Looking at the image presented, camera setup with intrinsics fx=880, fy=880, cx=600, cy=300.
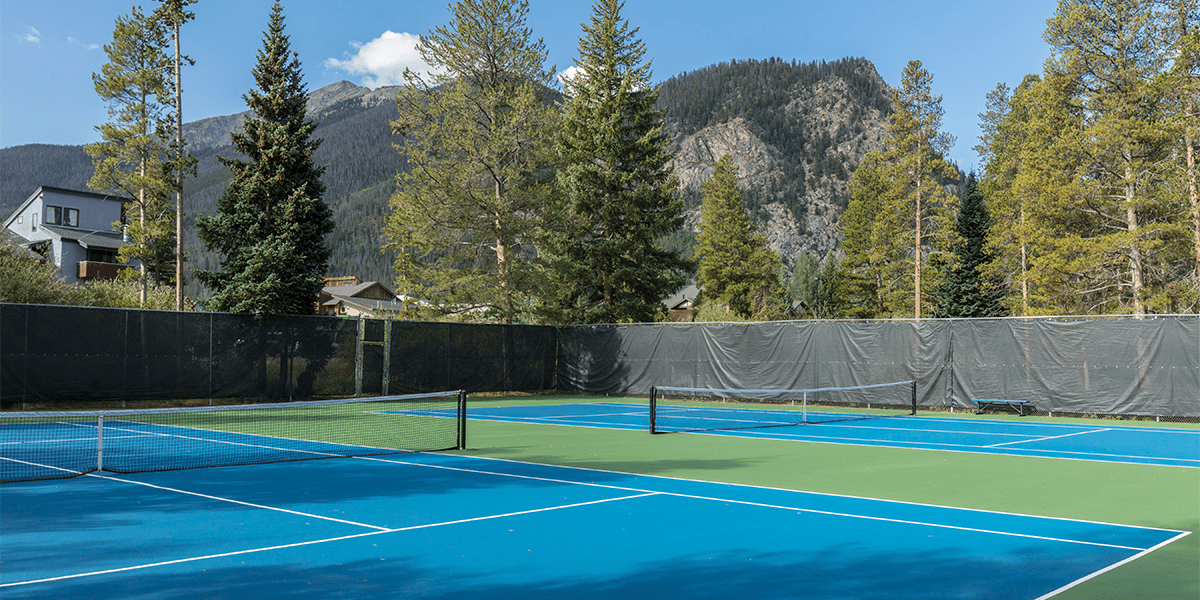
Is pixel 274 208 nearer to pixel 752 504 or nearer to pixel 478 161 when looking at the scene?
pixel 478 161

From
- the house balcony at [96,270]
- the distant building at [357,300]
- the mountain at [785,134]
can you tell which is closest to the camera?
the house balcony at [96,270]

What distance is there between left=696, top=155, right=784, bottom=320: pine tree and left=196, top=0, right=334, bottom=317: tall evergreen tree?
3141cm

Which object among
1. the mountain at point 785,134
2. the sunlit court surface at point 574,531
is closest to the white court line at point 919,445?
the sunlit court surface at point 574,531

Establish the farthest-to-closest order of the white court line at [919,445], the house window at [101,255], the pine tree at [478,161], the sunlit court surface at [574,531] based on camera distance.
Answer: the house window at [101,255] < the pine tree at [478,161] < the white court line at [919,445] < the sunlit court surface at [574,531]

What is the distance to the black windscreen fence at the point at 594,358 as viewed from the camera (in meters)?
18.6

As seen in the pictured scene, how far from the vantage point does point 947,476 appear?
10.0 meters

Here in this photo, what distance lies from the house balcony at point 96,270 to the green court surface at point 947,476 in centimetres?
4288

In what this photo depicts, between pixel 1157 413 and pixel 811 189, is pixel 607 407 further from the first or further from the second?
pixel 811 189

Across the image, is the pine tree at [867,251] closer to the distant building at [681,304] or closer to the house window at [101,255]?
the distant building at [681,304]

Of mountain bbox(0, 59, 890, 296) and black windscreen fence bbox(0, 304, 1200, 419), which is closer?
black windscreen fence bbox(0, 304, 1200, 419)

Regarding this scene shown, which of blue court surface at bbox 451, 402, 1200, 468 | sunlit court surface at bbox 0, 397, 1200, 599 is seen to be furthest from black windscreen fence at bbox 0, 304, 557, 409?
sunlit court surface at bbox 0, 397, 1200, 599

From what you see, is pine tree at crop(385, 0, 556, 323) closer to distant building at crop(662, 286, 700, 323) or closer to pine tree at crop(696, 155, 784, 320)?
pine tree at crop(696, 155, 784, 320)

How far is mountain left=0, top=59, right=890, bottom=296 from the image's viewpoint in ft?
506

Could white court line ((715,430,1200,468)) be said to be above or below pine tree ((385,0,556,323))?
below
